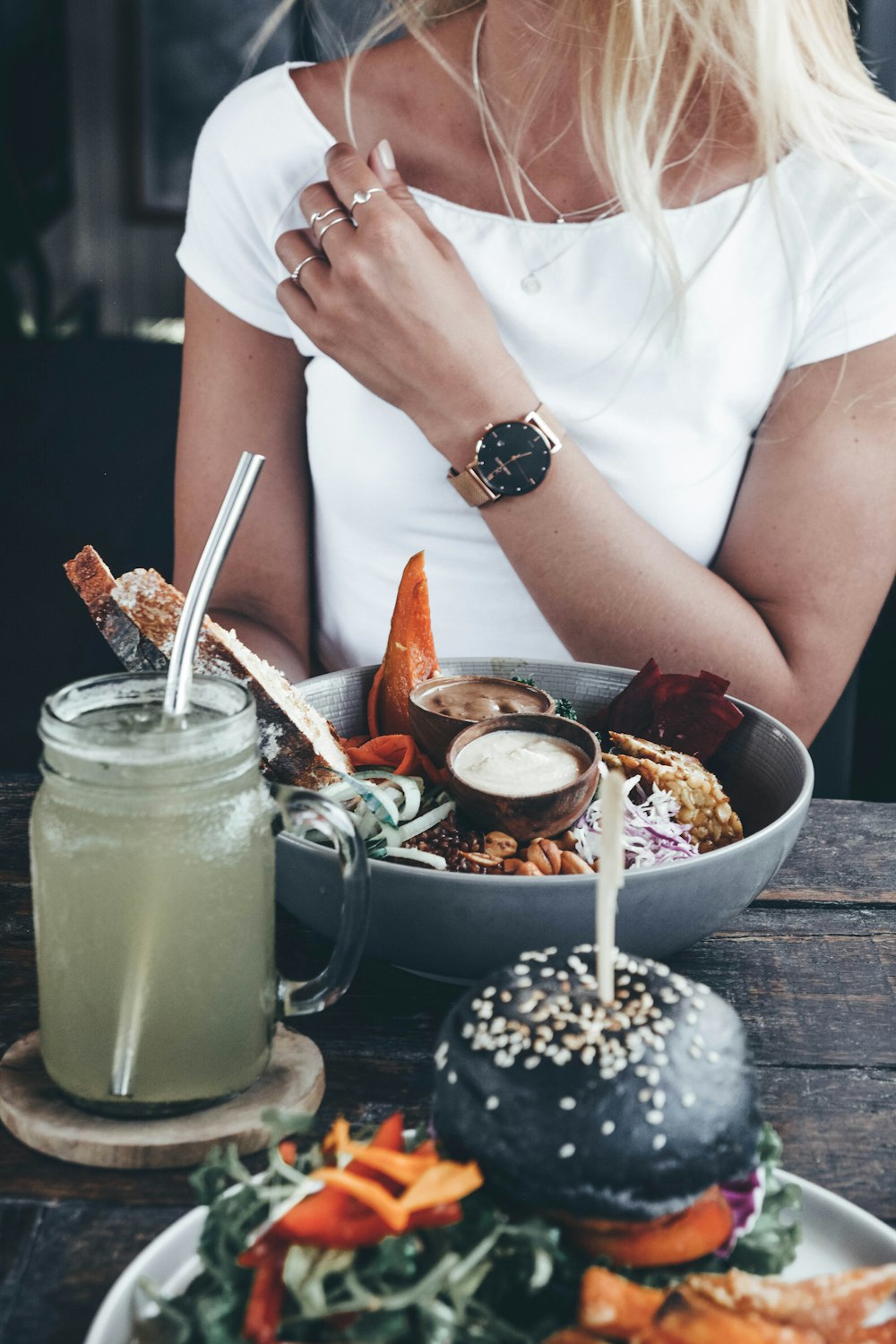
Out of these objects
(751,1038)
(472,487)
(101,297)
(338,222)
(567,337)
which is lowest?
(751,1038)

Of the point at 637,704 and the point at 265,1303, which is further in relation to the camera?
the point at 637,704

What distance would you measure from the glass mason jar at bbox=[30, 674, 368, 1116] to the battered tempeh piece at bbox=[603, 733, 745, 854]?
392 mm

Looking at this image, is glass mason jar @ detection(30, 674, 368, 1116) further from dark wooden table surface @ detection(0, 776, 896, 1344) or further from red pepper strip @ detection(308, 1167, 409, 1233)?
red pepper strip @ detection(308, 1167, 409, 1233)

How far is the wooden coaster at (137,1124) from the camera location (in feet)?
2.31

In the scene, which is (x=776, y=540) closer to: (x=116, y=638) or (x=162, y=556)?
(x=116, y=638)

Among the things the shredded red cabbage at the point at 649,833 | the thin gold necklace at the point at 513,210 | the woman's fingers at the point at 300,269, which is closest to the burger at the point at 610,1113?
the shredded red cabbage at the point at 649,833

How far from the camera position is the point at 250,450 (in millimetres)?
1664

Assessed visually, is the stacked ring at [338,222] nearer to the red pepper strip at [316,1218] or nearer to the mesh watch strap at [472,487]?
the mesh watch strap at [472,487]

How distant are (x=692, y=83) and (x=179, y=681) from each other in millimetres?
1166

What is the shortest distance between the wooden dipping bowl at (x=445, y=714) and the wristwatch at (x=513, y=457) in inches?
11.5

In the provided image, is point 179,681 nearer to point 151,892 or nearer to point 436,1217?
point 151,892

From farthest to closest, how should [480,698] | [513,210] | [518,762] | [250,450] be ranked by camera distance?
1. [250,450]
2. [513,210]
3. [480,698]
4. [518,762]

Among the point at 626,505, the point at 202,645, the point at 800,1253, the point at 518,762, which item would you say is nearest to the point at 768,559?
the point at 626,505

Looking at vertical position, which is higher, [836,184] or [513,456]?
[836,184]
